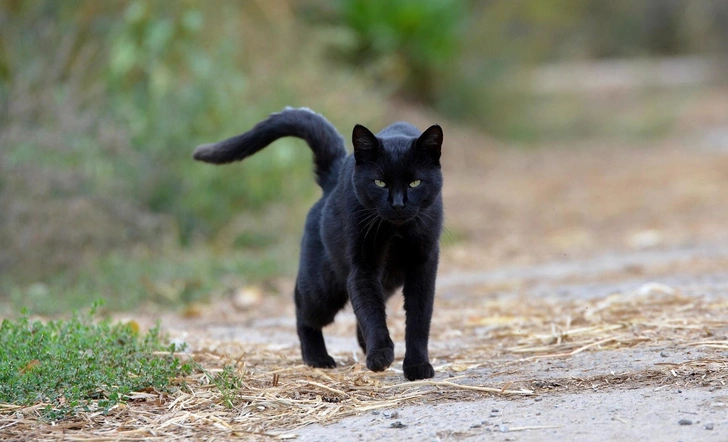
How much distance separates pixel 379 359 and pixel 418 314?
0.91 ft

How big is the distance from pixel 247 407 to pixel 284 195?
565cm

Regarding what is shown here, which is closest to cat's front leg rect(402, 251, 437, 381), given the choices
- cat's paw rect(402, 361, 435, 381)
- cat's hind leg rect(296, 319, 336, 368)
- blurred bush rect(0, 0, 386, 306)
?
cat's paw rect(402, 361, 435, 381)

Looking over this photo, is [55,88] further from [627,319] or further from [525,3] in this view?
[525,3]

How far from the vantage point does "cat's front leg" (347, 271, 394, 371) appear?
3516mm

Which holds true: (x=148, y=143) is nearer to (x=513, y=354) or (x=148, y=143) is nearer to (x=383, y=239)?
(x=383, y=239)

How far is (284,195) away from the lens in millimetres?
8641

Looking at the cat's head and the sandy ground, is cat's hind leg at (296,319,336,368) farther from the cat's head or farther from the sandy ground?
the cat's head

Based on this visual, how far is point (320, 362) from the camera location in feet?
13.2

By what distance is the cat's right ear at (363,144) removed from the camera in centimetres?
352

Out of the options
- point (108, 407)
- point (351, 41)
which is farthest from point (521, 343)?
point (351, 41)

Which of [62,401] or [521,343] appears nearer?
[62,401]

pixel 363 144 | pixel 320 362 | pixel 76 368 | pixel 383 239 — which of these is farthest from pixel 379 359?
pixel 76 368

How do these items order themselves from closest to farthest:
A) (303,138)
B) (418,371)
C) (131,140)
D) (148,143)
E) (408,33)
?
(418,371), (303,138), (131,140), (148,143), (408,33)

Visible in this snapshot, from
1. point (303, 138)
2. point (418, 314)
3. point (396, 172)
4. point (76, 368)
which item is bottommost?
point (76, 368)
